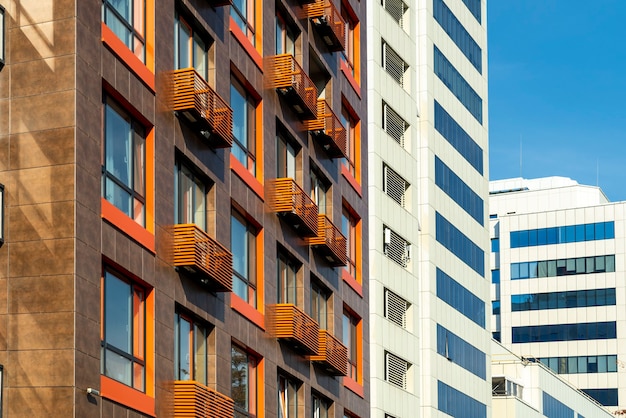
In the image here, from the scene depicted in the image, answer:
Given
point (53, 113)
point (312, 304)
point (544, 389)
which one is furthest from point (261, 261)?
point (544, 389)

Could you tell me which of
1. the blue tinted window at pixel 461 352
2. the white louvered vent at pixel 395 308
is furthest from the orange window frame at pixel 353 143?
the blue tinted window at pixel 461 352

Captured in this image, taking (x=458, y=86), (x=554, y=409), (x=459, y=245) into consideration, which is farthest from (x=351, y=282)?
(x=554, y=409)

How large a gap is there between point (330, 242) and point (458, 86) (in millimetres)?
33251

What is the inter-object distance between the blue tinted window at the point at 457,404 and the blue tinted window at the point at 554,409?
19.9 meters

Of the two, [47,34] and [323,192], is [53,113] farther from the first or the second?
[323,192]

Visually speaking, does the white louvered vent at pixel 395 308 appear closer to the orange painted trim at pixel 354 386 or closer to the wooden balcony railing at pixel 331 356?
the orange painted trim at pixel 354 386

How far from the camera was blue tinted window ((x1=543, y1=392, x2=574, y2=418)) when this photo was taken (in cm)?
9936

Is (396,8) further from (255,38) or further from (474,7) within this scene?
(255,38)

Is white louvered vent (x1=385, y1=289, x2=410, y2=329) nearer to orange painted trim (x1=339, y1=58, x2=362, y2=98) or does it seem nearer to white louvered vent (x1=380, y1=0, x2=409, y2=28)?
orange painted trim (x1=339, y1=58, x2=362, y2=98)

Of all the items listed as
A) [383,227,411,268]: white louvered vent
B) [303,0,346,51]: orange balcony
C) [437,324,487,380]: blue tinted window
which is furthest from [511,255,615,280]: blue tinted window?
[303,0,346,51]: orange balcony

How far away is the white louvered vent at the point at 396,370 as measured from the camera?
209ft

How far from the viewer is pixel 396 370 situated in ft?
213

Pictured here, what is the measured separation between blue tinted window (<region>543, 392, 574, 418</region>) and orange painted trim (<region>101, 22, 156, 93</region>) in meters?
70.0

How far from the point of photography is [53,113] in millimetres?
29766
